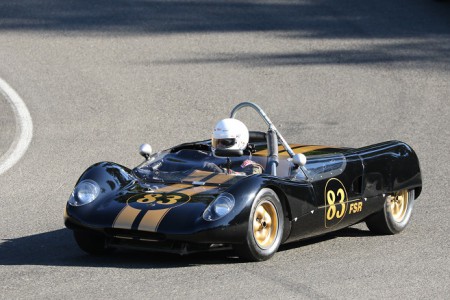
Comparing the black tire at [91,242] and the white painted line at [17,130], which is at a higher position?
the white painted line at [17,130]

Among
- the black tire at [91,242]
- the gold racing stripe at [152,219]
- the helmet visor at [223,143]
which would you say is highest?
the helmet visor at [223,143]

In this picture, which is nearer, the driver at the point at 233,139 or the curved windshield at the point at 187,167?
the curved windshield at the point at 187,167

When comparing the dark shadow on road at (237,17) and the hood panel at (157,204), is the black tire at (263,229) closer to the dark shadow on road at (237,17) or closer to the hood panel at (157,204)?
the hood panel at (157,204)

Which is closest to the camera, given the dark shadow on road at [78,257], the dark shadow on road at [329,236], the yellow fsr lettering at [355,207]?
the dark shadow on road at [78,257]

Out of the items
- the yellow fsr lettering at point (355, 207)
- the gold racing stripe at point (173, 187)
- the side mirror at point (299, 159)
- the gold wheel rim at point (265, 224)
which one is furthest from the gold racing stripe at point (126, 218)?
the yellow fsr lettering at point (355, 207)

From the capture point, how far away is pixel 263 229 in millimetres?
7789

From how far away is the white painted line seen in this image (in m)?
12.3

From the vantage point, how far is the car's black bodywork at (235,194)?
7457 millimetres

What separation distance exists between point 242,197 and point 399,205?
7.81 feet

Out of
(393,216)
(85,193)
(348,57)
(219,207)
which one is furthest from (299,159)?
(348,57)

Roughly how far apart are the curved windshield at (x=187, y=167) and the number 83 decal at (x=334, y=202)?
Result: 0.72 m

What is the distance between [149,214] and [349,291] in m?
1.67

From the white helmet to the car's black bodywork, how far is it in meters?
0.13

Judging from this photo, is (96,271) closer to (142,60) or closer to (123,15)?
(142,60)
